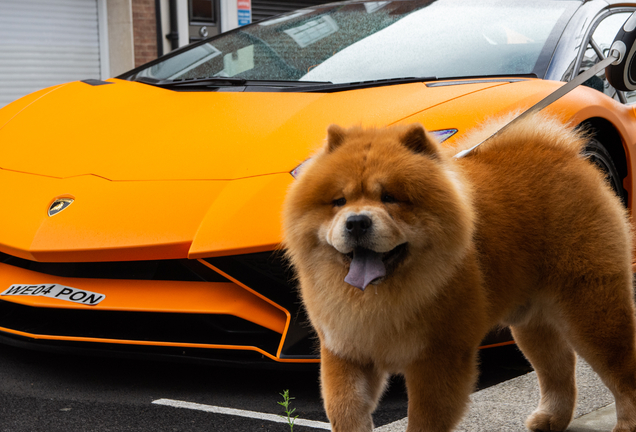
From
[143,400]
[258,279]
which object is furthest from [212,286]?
[143,400]

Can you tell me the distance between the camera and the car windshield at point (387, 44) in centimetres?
406

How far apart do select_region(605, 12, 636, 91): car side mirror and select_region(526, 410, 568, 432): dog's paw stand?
1540 millimetres

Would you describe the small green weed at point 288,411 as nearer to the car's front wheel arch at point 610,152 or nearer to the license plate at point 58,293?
the license plate at point 58,293

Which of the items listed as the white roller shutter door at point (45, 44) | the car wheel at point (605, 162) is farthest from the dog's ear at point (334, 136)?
the white roller shutter door at point (45, 44)

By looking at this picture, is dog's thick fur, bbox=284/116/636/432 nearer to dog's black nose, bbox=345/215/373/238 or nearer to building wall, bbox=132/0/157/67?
dog's black nose, bbox=345/215/373/238

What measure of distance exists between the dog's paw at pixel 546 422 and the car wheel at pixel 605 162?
1.45 m

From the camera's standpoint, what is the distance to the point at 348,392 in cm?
235

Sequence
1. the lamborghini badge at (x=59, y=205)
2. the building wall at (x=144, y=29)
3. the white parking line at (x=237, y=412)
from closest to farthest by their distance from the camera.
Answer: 1. the white parking line at (x=237, y=412)
2. the lamborghini badge at (x=59, y=205)
3. the building wall at (x=144, y=29)

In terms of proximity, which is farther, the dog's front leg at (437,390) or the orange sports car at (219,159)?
the orange sports car at (219,159)

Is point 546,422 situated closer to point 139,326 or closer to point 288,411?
point 288,411

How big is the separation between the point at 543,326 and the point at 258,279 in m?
1.15

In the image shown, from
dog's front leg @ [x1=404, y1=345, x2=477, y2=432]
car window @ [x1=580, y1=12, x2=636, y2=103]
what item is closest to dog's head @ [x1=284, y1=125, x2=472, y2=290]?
dog's front leg @ [x1=404, y1=345, x2=477, y2=432]

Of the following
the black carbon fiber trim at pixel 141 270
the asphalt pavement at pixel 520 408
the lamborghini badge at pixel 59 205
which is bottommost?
the asphalt pavement at pixel 520 408

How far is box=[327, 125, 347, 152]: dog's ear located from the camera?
244cm
